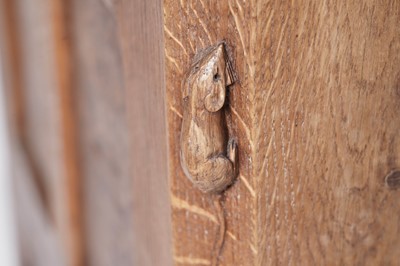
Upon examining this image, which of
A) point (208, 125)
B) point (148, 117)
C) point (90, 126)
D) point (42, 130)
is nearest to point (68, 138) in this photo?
point (90, 126)

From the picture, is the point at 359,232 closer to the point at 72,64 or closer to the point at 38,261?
the point at 72,64

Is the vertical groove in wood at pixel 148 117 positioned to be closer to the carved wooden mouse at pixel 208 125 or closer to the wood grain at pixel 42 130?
the carved wooden mouse at pixel 208 125

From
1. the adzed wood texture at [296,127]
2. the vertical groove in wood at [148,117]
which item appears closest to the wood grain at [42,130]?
the vertical groove in wood at [148,117]

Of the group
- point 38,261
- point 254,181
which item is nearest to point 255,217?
point 254,181

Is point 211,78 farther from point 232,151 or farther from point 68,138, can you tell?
point 68,138

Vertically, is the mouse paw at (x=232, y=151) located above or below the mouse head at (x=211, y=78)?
below

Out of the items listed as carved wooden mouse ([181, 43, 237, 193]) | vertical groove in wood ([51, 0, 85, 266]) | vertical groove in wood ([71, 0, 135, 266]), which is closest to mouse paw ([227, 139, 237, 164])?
carved wooden mouse ([181, 43, 237, 193])

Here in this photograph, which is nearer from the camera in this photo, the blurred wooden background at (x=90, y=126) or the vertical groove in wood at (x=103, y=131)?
the blurred wooden background at (x=90, y=126)

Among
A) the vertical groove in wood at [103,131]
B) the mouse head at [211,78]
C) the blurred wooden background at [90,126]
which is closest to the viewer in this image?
the mouse head at [211,78]
